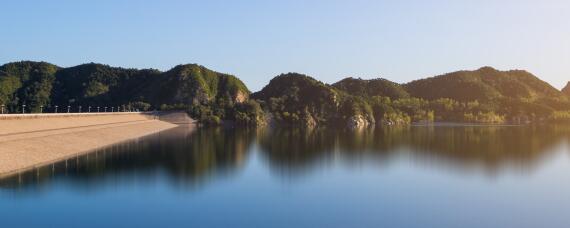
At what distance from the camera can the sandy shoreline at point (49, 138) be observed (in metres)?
62.5

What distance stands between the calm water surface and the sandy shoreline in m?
3.11

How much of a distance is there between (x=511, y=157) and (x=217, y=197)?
52.8 m

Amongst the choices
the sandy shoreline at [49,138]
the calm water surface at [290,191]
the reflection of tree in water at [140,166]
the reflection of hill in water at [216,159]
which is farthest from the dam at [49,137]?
the calm water surface at [290,191]

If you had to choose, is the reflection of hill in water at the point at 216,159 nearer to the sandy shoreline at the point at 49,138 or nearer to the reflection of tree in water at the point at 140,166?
the reflection of tree in water at the point at 140,166

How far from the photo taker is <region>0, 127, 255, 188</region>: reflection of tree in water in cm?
5534

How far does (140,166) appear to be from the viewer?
6688cm

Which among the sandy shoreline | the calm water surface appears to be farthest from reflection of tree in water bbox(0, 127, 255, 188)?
the sandy shoreline

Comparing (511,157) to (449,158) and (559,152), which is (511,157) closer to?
(449,158)

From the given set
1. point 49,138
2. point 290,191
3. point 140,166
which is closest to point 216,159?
point 140,166

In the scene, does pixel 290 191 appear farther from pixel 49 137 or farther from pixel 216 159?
pixel 49 137

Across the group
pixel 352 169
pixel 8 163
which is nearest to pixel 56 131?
pixel 8 163

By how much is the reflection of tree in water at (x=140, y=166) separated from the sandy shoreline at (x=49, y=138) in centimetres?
261

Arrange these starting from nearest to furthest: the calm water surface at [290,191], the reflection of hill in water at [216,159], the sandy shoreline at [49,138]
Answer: the calm water surface at [290,191], the reflection of hill in water at [216,159], the sandy shoreline at [49,138]

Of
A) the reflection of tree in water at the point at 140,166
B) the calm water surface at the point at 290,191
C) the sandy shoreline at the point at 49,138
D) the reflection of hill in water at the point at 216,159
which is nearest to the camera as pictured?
the calm water surface at the point at 290,191
